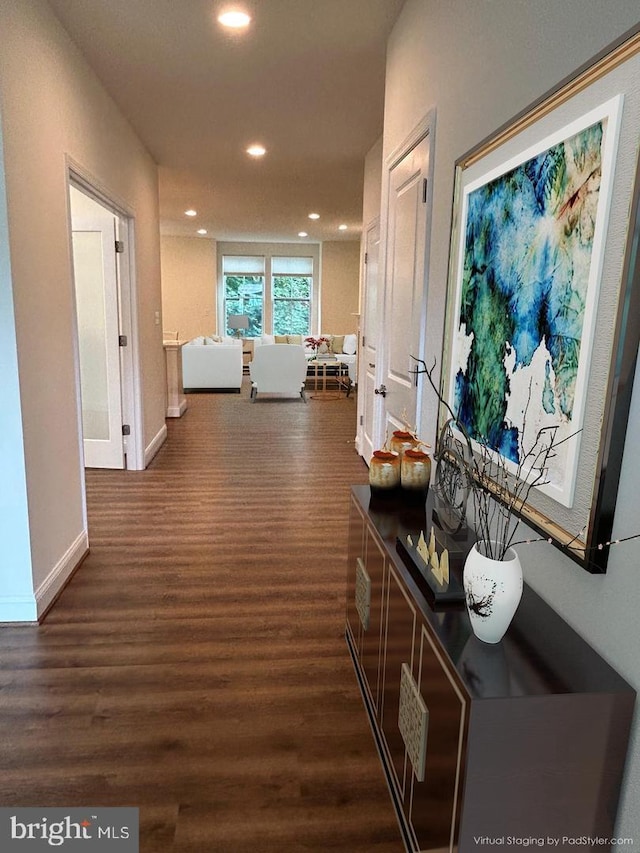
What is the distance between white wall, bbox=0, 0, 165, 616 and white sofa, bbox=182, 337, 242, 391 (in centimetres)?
572

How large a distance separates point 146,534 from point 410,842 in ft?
8.31

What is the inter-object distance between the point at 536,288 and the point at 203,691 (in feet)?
5.77

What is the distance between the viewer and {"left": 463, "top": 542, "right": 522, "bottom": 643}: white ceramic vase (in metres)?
1.14

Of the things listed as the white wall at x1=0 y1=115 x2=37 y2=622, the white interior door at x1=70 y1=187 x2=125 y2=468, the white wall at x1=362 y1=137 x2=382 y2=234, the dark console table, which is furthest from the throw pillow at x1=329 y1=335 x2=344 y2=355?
the dark console table

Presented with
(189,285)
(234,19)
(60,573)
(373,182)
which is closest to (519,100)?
(234,19)

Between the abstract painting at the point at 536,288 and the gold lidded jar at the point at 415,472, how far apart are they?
0.76 ft

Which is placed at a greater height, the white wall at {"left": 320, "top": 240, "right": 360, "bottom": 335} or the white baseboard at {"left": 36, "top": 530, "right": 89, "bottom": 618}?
the white wall at {"left": 320, "top": 240, "right": 360, "bottom": 335}

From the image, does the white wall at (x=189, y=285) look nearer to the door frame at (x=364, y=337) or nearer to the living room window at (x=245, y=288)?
the living room window at (x=245, y=288)

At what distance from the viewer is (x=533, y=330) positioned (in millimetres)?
1380

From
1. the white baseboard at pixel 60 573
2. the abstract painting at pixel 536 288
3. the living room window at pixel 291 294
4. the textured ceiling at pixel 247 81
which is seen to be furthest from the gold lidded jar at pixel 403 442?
the living room window at pixel 291 294

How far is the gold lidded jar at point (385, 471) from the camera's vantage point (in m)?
2.03

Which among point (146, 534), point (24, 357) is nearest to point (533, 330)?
point (24, 357)

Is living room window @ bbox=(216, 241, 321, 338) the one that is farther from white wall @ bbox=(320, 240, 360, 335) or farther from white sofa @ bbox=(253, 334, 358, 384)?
white sofa @ bbox=(253, 334, 358, 384)

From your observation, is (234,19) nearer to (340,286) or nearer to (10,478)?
(10,478)
